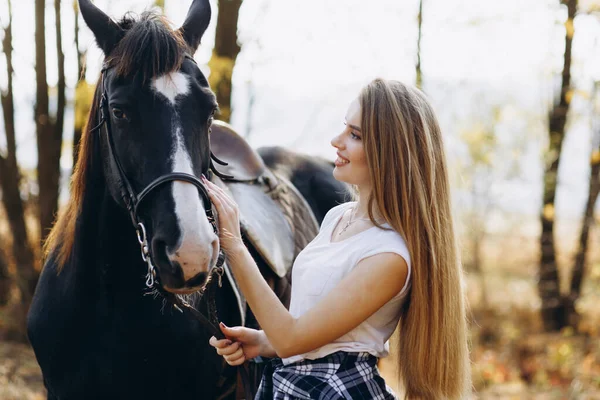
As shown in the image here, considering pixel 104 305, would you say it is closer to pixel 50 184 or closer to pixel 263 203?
pixel 263 203

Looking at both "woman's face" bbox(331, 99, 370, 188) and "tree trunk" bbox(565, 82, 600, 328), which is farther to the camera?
"tree trunk" bbox(565, 82, 600, 328)

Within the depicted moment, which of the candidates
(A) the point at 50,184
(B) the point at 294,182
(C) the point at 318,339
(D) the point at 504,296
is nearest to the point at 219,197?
(C) the point at 318,339

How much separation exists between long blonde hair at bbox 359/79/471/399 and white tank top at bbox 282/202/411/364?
0.14 ft

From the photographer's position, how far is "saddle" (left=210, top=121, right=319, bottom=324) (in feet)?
9.64

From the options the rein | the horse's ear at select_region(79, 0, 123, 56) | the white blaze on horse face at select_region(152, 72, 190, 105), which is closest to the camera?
the rein

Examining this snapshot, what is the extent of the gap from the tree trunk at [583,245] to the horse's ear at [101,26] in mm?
6877

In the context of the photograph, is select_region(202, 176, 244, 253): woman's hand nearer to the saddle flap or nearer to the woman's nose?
the woman's nose

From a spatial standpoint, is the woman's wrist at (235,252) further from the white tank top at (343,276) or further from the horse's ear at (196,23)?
the horse's ear at (196,23)

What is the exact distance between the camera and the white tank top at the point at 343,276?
1.65m

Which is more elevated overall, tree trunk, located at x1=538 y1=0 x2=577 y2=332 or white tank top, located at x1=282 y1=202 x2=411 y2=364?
white tank top, located at x1=282 y1=202 x2=411 y2=364

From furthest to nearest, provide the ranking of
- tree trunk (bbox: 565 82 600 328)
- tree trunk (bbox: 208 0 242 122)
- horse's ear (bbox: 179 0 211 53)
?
1. tree trunk (bbox: 565 82 600 328)
2. tree trunk (bbox: 208 0 242 122)
3. horse's ear (bbox: 179 0 211 53)

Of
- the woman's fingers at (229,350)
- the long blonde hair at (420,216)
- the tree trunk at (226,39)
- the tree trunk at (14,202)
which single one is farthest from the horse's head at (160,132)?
the tree trunk at (14,202)

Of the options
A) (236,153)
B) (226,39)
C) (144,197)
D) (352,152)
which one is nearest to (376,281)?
(352,152)

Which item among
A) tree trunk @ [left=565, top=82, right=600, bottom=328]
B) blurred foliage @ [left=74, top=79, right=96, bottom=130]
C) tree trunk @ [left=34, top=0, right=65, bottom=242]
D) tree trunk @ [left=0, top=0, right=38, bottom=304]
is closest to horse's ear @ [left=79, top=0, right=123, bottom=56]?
blurred foliage @ [left=74, top=79, right=96, bottom=130]
